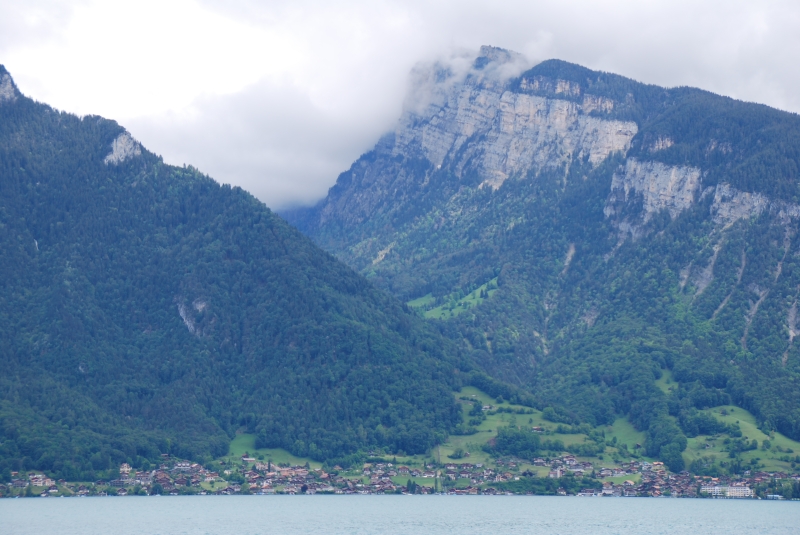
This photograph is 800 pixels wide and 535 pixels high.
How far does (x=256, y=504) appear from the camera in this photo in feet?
640

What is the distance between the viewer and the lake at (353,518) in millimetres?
157375

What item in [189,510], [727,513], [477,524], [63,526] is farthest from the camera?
[727,513]

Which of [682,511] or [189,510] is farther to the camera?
[682,511]

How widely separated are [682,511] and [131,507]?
8133cm

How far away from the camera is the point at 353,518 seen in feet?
568

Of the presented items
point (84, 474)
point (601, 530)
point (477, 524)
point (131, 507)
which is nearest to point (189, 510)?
point (131, 507)

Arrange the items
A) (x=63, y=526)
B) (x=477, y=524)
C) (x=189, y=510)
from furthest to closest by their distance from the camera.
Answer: (x=189, y=510) → (x=477, y=524) → (x=63, y=526)

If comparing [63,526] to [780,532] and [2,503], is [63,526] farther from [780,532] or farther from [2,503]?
[780,532]

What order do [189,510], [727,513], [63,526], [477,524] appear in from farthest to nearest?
[727,513], [189,510], [477,524], [63,526]

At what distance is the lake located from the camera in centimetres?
15738

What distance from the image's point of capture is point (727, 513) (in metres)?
194

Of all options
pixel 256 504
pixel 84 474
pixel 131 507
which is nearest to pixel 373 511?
pixel 256 504

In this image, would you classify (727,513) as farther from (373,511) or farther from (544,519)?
(373,511)

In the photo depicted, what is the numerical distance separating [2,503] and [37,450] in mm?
13674
